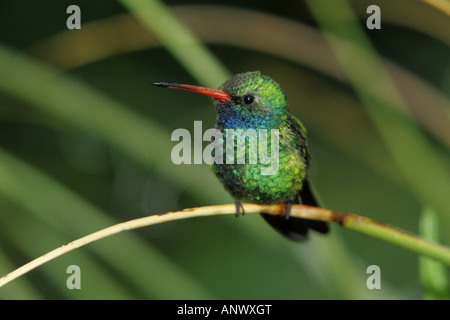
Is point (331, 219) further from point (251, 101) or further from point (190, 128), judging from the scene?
point (190, 128)

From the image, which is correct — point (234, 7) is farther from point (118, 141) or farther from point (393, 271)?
point (393, 271)

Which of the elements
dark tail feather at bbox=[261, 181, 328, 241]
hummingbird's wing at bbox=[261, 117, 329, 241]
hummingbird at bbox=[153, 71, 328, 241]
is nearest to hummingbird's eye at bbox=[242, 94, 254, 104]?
hummingbird at bbox=[153, 71, 328, 241]

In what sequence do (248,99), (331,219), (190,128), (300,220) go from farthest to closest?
(190,128), (300,220), (248,99), (331,219)

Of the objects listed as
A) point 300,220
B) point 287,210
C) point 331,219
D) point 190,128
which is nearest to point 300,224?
point 300,220

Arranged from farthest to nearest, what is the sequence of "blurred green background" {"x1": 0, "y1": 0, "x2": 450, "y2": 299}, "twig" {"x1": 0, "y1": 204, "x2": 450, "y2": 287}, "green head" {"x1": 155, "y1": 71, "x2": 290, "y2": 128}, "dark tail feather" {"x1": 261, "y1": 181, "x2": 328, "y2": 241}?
1. "blurred green background" {"x1": 0, "y1": 0, "x2": 450, "y2": 299}
2. "dark tail feather" {"x1": 261, "y1": 181, "x2": 328, "y2": 241}
3. "green head" {"x1": 155, "y1": 71, "x2": 290, "y2": 128}
4. "twig" {"x1": 0, "y1": 204, "x2": 450, "y2": 287}

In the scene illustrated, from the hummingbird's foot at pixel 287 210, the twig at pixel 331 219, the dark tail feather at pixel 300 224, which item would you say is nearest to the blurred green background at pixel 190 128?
the dark tail feather at pixel 300 224

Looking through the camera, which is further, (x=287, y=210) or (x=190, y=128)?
(x=190, y=128)

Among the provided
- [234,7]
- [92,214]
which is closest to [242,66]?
[234,7]

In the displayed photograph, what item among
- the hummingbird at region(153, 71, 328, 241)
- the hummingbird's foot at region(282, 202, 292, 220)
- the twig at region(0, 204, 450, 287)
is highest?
the hummingbird at region(153, 71, 328, 241)

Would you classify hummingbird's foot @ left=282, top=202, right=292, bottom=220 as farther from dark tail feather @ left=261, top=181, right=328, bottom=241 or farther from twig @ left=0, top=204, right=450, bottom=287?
twig @ left=0, top=204, right=450, bottom=287
